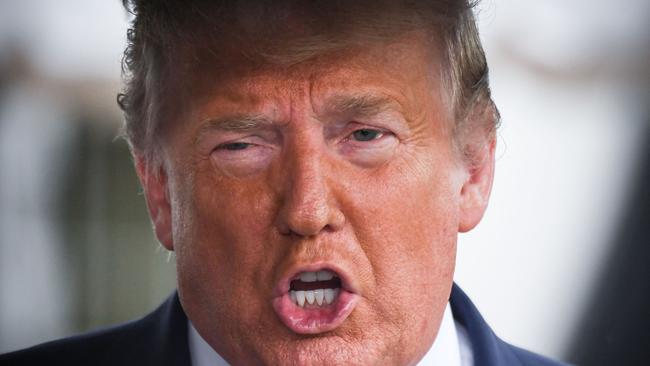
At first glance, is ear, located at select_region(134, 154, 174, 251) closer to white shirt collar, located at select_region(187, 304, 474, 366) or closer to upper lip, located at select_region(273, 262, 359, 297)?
white shirt collar, located at select_region(187, 304, 474, 366)

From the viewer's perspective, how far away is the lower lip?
1.50m

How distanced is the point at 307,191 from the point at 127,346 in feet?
2.25

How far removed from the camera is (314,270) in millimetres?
1463

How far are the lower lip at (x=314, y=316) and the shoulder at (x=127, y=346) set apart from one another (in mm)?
356

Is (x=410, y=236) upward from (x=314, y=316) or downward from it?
upward

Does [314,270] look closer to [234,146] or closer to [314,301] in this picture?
[314,301]

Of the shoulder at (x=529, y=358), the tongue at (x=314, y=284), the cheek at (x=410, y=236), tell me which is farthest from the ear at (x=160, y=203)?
the shoulder at (x=529, y=358)

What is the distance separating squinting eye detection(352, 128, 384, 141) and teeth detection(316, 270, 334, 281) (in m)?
0.24

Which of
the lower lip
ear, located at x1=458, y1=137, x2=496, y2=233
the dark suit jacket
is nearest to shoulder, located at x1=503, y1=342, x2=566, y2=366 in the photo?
the dark suit jacket

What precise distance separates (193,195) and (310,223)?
0.29 m

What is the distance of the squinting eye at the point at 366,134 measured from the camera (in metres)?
1.54

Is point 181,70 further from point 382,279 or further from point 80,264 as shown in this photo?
point 80,264

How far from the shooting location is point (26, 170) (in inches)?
96.7

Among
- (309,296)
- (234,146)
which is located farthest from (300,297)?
(234,146)
